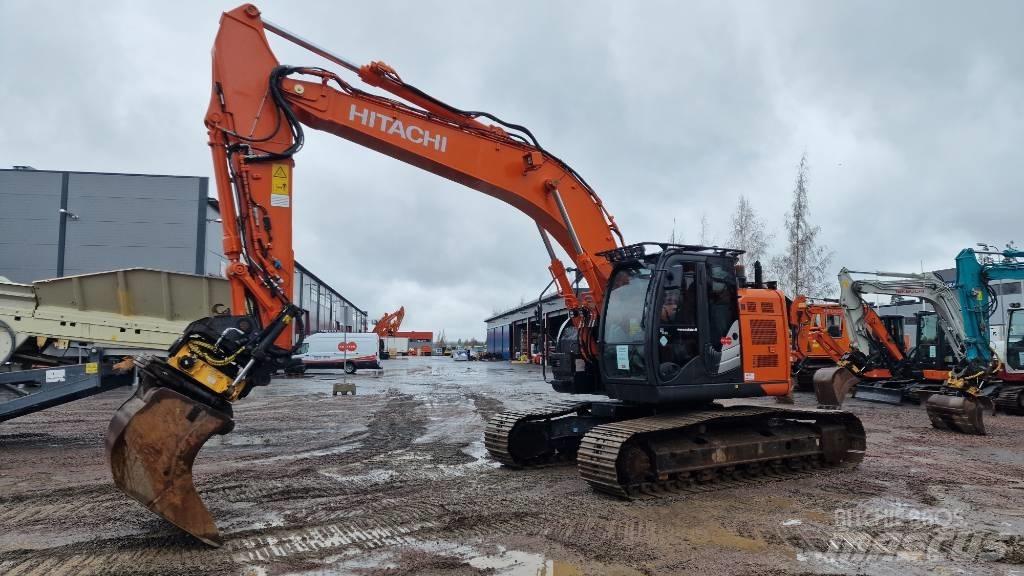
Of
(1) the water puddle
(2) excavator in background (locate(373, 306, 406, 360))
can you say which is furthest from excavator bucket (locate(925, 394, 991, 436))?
(2) excavator in background (locate(373, 306, 406, 360))

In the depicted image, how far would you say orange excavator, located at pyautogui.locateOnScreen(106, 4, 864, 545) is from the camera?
16.8 feet

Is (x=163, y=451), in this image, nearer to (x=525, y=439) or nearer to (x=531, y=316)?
(x=525, y=439)

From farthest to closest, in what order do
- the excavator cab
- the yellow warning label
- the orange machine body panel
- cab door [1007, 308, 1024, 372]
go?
cab door [1007, 308, 1024, 372], the orange machine body panel, the excavator cab, the yellow warning label

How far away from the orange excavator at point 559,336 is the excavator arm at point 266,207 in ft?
0.05

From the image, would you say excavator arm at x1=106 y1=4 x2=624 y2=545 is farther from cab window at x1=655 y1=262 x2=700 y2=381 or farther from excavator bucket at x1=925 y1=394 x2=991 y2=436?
excavator bucket at x1=925 y1=394 x2=991 y2=436

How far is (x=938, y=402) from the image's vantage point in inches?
478

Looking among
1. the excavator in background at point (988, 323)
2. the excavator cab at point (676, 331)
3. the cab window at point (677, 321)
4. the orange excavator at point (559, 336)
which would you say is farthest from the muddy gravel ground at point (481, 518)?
the excavator in background at point (988, 323)

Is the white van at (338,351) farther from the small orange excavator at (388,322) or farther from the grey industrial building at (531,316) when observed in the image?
the small orange excavator at (388,322)

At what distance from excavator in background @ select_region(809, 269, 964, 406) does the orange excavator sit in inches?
361

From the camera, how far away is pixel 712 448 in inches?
283

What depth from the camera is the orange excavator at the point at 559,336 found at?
511 centimetres

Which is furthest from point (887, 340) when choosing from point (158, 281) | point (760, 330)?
point (158, 281)

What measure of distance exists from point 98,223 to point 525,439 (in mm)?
26710

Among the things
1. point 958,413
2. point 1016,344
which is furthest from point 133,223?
point 1016,344
